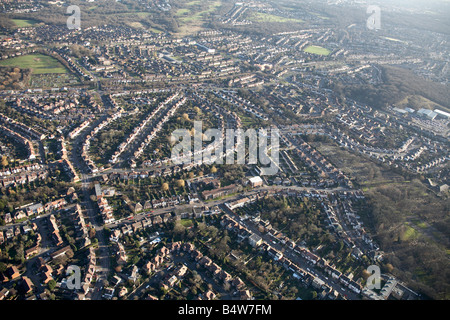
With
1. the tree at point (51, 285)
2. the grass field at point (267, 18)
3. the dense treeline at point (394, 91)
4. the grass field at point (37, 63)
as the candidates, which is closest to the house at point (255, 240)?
the tree at point (51, 285)

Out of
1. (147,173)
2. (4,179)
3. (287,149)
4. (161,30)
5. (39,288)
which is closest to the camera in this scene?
(39,288)

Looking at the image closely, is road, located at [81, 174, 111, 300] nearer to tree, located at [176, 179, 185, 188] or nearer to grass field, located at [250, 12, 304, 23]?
tree, located at [176, 179, 185, 188]

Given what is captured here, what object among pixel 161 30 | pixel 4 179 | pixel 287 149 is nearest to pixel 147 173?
pixel 4 179

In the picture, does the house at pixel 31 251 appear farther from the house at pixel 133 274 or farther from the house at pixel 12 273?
the house at pixel 133 274

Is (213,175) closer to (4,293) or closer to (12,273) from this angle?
(12,273)

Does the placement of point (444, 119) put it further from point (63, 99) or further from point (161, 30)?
point (161, 30)

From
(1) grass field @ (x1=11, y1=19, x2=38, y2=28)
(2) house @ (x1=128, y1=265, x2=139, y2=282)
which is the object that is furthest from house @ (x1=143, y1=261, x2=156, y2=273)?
(1) grass field @ (x1=11, y1=19, x2=38, y2=28)
